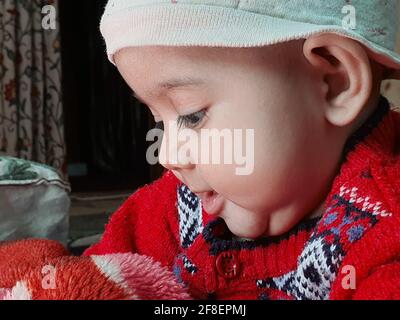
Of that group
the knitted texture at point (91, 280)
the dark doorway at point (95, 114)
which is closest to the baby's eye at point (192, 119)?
the knitted texture at point (91, 280)

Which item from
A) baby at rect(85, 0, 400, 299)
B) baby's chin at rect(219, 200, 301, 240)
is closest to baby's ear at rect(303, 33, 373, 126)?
baby at rect(85, 0, 400, 299)

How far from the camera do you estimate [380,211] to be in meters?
0.45

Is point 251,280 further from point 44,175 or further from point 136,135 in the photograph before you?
point 136,135

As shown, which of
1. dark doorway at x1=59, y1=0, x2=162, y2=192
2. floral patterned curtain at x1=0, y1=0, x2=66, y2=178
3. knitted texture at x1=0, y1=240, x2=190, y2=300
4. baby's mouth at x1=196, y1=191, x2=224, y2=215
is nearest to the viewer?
knitted texture at x1=0, y1=240, x2=190, y2=300

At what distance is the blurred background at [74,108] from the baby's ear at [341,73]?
1.44 metres

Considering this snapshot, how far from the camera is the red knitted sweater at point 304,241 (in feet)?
1.44

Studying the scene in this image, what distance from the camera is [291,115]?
46 cm

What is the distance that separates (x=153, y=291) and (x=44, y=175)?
0.60 m

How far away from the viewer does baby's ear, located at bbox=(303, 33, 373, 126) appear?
0.45 m

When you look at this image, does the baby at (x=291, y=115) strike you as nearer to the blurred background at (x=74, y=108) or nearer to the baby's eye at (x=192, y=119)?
the baby's eye at (x=192, y=119)

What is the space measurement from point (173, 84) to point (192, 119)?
0.12ft

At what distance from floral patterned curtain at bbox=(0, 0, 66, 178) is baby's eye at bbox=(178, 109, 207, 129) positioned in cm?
188

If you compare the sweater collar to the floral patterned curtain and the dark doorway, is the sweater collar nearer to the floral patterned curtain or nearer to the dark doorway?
the floral patterned curtain
